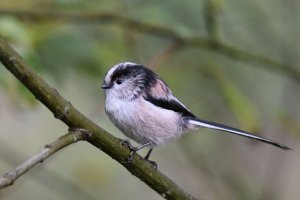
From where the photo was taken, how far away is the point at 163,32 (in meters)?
3.17

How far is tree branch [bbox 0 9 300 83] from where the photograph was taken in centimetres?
301

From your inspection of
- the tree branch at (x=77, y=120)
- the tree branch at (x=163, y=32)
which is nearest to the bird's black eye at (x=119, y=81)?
the tree branch at (x=77, y=120)

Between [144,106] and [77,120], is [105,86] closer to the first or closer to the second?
[144,106]

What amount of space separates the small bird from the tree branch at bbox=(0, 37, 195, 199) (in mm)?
385

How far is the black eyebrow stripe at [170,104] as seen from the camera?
2.43 metres

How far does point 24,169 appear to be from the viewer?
4.61 ft

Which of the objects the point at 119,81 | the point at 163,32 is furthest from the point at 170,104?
the point at 163,32

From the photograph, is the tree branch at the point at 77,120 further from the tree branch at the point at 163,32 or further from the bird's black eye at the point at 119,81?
the tree branch at the point at 163,32

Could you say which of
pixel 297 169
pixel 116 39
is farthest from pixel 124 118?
pixel 297 169

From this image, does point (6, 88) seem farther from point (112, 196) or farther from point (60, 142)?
point (112, 196)

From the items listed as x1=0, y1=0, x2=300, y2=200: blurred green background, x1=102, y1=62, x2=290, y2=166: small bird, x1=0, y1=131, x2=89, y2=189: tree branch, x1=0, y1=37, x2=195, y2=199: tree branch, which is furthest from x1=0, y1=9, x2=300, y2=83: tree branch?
x1=0, y1=131, x2=89, y2=189: tree branch

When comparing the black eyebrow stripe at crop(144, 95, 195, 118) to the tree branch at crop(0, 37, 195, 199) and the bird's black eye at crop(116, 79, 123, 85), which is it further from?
the tree branch at crop(0, 37, 195, 199)

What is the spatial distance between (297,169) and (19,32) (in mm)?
3349

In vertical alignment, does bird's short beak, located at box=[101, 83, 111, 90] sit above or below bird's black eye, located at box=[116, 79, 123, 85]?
below
